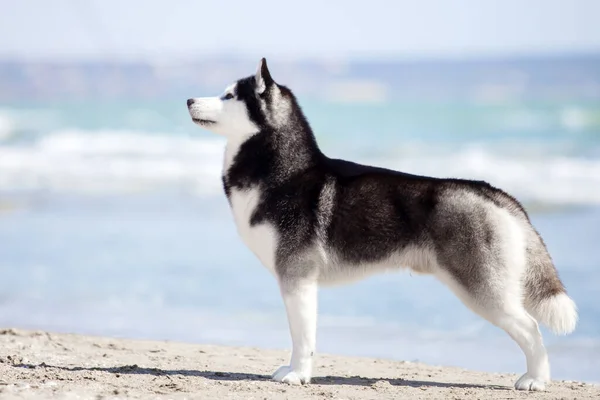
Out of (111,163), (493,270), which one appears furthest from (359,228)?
(111,163)

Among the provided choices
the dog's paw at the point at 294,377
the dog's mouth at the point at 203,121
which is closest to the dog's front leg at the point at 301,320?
the dog's paw at the point at 294,377

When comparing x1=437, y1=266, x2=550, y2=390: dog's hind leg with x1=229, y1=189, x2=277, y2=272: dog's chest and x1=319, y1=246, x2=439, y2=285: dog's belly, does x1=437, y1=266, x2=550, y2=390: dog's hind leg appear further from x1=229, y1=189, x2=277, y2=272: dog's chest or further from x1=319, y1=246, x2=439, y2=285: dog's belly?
x1=229, y1=189, x2=277, y2=272: dog's chest

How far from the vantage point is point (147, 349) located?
278 inches

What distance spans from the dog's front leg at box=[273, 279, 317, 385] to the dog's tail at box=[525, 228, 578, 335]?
4.18 ft

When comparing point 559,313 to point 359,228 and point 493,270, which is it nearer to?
point 493,270

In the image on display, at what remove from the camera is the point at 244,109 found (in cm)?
589

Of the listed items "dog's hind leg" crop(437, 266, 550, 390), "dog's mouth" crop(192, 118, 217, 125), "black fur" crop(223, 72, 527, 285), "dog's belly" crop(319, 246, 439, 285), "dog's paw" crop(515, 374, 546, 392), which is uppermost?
"dog's mouth" crop(192, 118, 217, 125)

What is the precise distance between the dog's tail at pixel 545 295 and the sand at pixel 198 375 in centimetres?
44

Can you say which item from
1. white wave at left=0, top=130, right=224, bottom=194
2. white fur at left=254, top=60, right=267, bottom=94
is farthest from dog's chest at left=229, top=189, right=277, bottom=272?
white wave at left=0, top=130, right=224, bottom=194

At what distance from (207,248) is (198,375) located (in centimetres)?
602

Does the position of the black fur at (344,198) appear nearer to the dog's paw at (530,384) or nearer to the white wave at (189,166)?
the dog's paw at (530,384)

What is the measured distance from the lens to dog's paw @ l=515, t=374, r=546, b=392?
573 centimetres

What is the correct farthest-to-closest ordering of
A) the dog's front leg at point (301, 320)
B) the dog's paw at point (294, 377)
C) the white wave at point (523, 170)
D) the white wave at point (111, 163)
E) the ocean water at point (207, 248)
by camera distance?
the white wave at point (111, 163), the white wave at point (523, 170), the ocean water at point (207, 248), the dog's paw at point (294, 377), the dog's front leg at point (301, 320)

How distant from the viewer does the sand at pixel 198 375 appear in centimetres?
544
